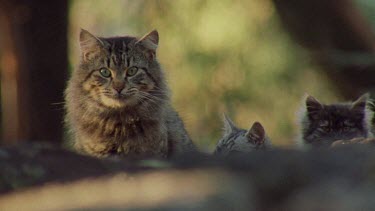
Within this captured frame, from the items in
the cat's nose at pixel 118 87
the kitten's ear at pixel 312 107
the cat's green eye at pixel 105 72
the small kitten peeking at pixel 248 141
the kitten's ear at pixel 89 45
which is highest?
the kitten's ear at pixel 89 45

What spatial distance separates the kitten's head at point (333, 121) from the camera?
7.13m

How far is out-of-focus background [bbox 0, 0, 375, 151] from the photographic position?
998 centimetres

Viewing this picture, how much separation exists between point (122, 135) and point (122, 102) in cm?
24

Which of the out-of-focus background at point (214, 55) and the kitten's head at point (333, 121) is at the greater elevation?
the out-of-focus background at point (214, 55)

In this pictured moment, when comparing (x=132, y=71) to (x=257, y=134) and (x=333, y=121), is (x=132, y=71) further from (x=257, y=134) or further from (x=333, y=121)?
(x=333, y=121)

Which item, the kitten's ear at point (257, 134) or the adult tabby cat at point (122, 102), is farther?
the kitten's ear at point (257, 134)

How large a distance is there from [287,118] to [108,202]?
9379 mm

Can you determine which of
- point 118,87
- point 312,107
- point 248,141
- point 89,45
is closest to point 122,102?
point 118,87

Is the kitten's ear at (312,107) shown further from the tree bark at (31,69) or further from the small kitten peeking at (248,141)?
the tree bark at (31,69)

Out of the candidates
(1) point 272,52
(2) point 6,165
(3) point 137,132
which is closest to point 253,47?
(1) point 272,52

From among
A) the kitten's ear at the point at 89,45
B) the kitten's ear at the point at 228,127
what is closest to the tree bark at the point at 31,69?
the kitten's ear at the point at 228,127

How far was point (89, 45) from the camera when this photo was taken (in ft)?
23.6

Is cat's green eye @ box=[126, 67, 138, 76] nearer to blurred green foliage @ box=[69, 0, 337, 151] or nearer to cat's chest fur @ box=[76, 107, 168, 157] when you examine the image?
cat's chest fur @ box=[76, 107, 168, 157]

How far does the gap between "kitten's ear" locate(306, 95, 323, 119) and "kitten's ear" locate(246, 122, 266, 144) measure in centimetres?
48
